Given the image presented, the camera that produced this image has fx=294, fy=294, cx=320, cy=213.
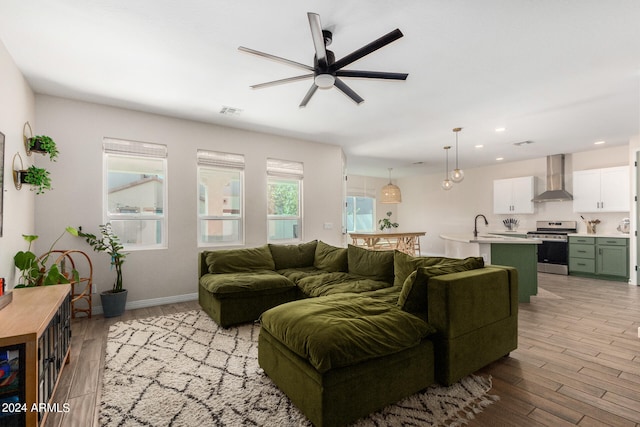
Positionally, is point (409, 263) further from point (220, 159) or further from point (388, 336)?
point (220, 159)

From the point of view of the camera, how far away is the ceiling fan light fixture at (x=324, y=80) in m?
2.30

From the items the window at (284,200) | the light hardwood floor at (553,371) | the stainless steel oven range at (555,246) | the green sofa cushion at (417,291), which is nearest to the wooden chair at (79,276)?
the light hardwood floor at (553,371)

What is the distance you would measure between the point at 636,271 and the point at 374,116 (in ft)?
17.8

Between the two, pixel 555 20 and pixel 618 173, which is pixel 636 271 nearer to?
pixel 618 173

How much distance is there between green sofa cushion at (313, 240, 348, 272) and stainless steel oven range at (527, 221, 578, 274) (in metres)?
5.14

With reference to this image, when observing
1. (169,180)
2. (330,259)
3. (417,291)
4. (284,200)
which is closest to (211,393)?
(417,291)

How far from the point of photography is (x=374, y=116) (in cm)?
426

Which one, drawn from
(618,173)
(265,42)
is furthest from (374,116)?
(618,173)

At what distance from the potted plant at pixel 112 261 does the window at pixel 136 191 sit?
20cm

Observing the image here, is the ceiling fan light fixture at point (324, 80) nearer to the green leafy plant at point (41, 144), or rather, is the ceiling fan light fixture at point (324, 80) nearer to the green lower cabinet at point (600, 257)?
the green leafy plant at point (41, 144)

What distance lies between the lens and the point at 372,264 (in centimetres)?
354

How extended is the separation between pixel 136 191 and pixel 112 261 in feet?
3.29

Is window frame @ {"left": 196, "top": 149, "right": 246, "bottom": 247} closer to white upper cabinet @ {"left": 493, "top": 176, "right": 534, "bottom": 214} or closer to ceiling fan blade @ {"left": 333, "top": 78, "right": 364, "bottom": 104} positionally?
ceiling fan blade @ {"left": 333, "top": 78, "right": 364, "bottom": 104}

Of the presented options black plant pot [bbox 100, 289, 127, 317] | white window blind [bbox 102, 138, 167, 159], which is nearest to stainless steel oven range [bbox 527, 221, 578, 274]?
white window blind [bbox 102, 138, 167, 159]
